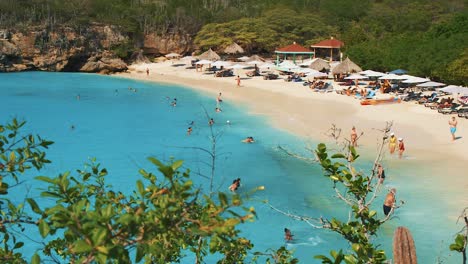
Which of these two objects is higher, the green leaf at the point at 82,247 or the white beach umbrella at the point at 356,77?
the green leaf at the point at 82,247

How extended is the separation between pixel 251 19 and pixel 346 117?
3449 centimetres

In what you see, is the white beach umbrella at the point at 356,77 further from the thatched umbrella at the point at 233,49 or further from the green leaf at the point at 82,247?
the green leaf at the point at 82,247

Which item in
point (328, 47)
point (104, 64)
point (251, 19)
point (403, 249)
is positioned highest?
point (251, 19)

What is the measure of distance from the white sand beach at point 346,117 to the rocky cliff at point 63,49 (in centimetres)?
1431

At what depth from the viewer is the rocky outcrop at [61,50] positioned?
5450 cm

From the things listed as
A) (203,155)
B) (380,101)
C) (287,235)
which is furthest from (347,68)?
(287,235)

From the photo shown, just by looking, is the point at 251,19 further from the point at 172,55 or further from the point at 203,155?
the point at 203,155

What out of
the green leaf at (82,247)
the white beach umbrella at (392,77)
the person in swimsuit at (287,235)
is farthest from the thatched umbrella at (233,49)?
the green leaf at (82,247)

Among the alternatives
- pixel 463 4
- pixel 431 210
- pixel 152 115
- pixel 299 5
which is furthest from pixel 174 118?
pixel 463 4

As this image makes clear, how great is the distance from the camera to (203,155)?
22500mm

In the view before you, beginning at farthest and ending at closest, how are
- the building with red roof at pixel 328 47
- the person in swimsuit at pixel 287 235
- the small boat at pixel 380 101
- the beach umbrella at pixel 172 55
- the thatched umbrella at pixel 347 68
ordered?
the beach umbrella at pixel 172 55
the building with red roof at pixel 328 47
the thatched umbrella at pixel 347 68
the small boat at pixel 380 101
the person in swimsuit at pixel 287 235

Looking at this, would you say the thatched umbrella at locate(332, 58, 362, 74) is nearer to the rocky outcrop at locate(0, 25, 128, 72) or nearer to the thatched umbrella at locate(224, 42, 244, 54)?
the thatched umbrella at locate(224, 42, 244, 54)

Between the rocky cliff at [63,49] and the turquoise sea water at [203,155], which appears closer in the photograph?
the turquoise sea water at [203,155]

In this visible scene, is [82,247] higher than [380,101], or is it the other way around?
[82,247]
